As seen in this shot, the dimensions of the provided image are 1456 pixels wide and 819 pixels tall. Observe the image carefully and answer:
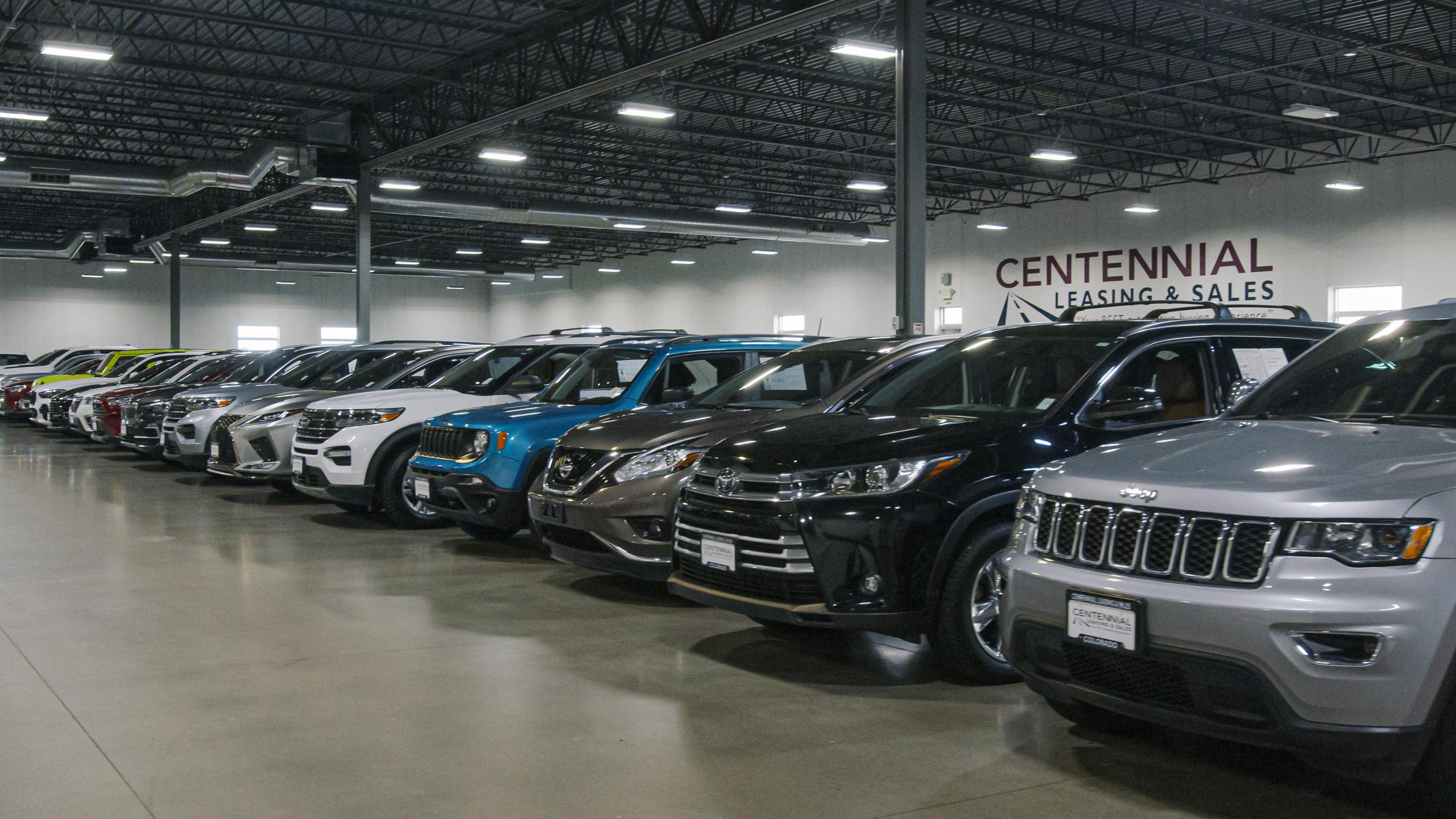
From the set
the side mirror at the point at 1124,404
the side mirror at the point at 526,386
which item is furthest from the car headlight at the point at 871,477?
the side mirror at the point at 526,386

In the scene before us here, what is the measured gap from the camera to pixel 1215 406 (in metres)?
5.46

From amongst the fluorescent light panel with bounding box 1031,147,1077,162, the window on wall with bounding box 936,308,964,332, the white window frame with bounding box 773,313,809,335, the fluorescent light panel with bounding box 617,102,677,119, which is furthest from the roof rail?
the white window frame with bounding box 773,313,809,335

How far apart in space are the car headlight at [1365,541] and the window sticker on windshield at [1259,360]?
253 cm

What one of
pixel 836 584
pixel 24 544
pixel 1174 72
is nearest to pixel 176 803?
pixel 836 584

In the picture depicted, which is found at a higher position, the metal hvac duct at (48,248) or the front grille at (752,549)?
the metal hvac duct at (48,248)

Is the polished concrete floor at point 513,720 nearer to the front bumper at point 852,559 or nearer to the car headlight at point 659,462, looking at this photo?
the front bumper at point 852,559

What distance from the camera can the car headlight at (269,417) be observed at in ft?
35.4

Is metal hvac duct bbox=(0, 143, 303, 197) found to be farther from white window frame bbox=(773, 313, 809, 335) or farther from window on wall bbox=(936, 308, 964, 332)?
white window frame bbox=(773, 313, 809, 335)

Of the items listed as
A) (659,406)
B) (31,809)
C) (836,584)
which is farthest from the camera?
(659,406)

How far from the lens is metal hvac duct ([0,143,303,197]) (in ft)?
72.7

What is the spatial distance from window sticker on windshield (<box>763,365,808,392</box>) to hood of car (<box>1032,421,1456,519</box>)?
3370 mm

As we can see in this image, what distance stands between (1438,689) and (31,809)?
3926 millimetres

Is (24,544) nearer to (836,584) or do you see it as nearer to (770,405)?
(770,405)

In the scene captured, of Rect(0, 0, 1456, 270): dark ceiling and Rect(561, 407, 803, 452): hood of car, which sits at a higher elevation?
Rect(0, 0, 1456, 270): dark ceiling
